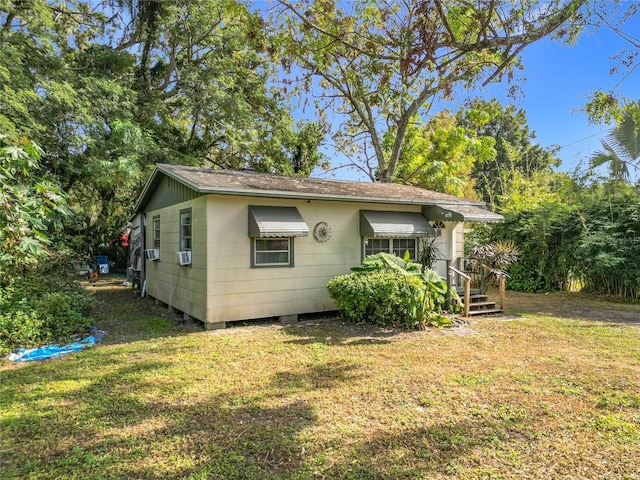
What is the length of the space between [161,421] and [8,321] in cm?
397

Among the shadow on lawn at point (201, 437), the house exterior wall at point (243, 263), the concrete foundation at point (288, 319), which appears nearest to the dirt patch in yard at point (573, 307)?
the house exterior wall at point (243, 263)

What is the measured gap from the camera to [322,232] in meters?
8.06

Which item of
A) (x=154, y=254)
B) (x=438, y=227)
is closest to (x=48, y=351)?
(x=154, y=254)

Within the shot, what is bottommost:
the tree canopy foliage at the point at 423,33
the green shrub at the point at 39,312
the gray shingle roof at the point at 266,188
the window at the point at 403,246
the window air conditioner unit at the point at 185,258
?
the green shrub at the point at 39,312

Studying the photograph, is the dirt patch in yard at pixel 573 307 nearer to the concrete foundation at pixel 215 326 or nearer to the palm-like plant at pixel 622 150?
the palm-like plant at pixel 622 150

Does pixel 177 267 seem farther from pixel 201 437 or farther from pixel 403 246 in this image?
pixel 201 437

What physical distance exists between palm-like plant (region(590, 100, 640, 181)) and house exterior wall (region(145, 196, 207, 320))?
10.9 meters

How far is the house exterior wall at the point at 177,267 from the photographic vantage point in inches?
279

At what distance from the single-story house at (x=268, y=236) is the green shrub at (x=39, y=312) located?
197cm

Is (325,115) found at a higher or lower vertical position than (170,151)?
higher

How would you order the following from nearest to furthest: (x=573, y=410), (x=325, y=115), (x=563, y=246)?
(x=573, y=410) < (x=563, y=246) < (x=325, y=115)

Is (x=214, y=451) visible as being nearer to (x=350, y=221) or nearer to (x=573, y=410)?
(x=573, y=410)

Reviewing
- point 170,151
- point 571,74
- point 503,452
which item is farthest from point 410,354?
point 170,151

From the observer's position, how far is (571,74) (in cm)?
846
